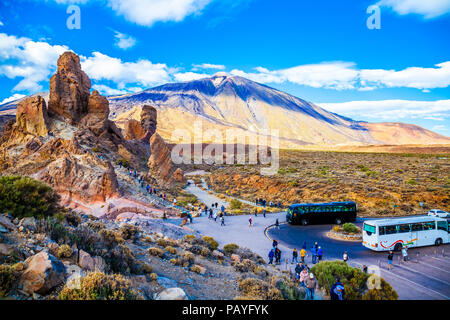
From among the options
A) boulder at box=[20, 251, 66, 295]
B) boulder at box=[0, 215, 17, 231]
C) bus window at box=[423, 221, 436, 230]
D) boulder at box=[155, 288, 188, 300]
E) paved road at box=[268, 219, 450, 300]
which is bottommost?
paved road at box=[268, 219, 450, 300]

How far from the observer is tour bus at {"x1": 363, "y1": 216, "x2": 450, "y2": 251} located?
16.9m

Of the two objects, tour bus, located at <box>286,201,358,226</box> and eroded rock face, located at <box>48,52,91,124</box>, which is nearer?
tour bus, located at <box>286,201,358,226</box>

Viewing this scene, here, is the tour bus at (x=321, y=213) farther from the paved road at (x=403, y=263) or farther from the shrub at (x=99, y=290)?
the shrub at (x=99, y=290)

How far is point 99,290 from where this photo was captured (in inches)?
245

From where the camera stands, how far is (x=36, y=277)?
6.07 m

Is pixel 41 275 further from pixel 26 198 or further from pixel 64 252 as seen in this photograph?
pixel 26 198

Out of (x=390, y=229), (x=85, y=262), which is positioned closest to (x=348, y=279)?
(x=390, y=229)

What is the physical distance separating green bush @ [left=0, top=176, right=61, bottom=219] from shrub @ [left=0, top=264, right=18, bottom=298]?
5713mm

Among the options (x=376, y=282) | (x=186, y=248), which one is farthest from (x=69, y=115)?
(x=376, y=282)

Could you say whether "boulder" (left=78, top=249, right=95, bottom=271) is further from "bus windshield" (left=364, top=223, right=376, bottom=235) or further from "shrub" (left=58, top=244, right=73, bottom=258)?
"bus windshield" (left=364, top=223, right=376, bottom=235)

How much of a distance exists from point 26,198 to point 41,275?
6.90 metres

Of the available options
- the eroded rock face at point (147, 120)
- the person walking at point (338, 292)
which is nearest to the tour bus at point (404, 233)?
the person walking at point (338, 292)

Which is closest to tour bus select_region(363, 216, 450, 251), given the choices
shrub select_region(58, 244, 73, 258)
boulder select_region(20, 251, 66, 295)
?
shrub select_region(58, 244, 73, 258)

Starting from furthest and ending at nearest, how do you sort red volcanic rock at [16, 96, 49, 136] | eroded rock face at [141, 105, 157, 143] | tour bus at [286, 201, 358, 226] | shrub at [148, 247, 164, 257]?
eroded rock face at [141, 105, 157, 143], red volcanic rock at [16, 96, 49, 136], tour bus at [286, 201, 358, 226], shrub at [148, 247, 164, 257]
